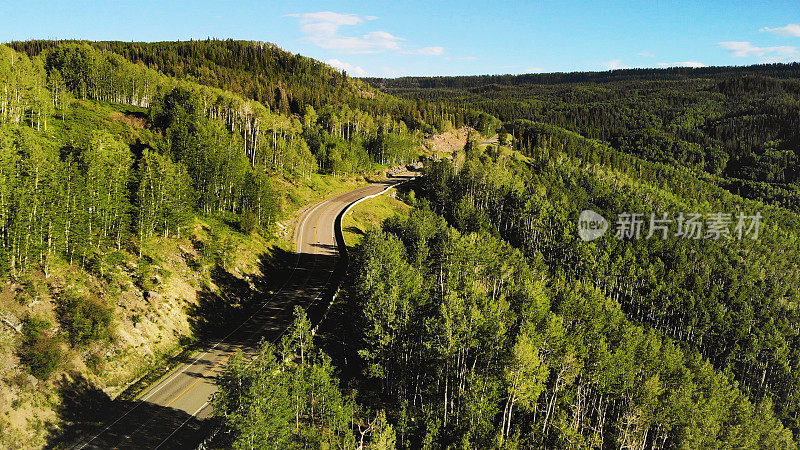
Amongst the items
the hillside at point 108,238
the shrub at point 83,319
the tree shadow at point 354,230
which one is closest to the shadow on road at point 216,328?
the hillside at point 108,238

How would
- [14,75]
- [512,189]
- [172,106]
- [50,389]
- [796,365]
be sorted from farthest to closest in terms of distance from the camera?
[512,189], [796,365], [172,106], [14,75], [50,389]

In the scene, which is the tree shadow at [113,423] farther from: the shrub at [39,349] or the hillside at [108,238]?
the shrub at [39,349]

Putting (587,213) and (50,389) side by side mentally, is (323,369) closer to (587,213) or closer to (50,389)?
(50,389)

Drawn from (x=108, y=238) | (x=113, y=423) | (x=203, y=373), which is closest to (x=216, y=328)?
(x=203, y=373)

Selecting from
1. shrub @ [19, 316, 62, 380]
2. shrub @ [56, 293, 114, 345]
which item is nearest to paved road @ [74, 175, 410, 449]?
shrub @ [19, 316, 62, 380]

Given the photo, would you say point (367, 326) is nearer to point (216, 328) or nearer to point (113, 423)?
point (216, 328)

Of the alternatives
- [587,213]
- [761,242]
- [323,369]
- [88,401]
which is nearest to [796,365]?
[587,213]
